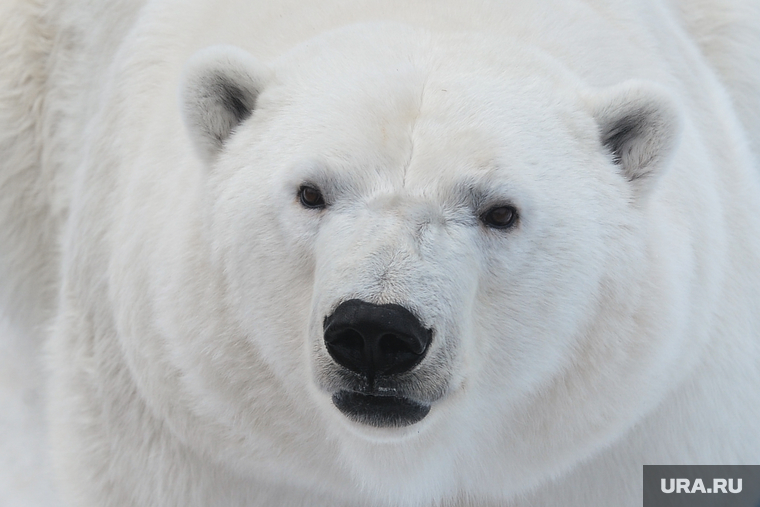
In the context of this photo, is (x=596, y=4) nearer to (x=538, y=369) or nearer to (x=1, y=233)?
(x=538, y=369)

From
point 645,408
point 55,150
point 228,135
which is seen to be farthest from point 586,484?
point 55,150

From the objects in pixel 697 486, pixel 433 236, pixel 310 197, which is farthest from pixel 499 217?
pixel 697 486

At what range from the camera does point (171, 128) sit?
2.72m

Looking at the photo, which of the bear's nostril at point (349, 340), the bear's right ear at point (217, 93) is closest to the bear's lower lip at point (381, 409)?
the bear's nostril at point (349, 340)

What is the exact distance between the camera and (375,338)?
71.7 inches

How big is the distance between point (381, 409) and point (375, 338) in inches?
10.3

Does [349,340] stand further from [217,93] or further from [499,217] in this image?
[217,93]

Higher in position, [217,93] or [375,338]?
[217,93]

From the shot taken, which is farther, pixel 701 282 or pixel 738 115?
pixel 738 115

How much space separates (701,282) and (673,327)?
244 millimetres

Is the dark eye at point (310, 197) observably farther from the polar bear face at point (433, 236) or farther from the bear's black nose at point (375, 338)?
the bear's black nose at point (375, 338)

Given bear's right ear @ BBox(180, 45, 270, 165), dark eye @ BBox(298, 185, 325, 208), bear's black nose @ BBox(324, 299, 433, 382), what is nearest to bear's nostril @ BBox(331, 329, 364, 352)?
bear's black nose @ BBox(324, 299, 433, 382)

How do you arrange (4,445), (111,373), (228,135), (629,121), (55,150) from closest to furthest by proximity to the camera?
1. (629,121)
2. (228,135)
3. (111,373)
4. (55,150)
5. (4,445)

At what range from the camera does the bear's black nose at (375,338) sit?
1801 mm
